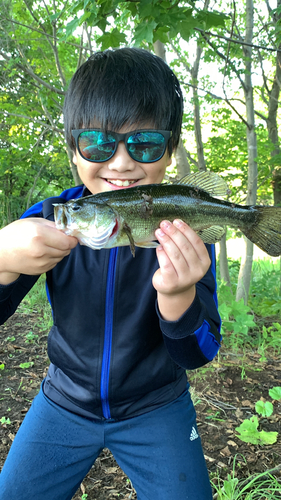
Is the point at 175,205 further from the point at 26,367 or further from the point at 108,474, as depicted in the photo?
the point at 26,367

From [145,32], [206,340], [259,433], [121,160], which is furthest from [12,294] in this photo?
[145,32]

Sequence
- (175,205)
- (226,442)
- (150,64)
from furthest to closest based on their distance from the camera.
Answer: (226,442) < (150,64) < (175,205)

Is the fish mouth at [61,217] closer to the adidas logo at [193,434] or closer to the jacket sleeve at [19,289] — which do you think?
the jacket sleeve at [19,289]

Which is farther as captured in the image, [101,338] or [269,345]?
[269,345]

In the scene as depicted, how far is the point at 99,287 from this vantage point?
2268 mm

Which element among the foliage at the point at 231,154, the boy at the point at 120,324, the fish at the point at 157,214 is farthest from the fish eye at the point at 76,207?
the foliage at the point at 231,154

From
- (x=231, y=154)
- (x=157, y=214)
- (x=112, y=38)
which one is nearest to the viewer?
(x=157, y=214)

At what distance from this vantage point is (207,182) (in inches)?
74.7

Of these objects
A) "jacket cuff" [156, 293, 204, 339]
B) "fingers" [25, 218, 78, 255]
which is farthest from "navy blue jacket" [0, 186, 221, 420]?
"fingers" [25, 218, 78, 255]

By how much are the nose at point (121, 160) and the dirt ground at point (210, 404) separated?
2.16m

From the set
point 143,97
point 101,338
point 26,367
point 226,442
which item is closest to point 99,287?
point 101,338

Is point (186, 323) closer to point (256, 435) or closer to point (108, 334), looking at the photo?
point (108, 334)

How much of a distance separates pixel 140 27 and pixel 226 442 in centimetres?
350

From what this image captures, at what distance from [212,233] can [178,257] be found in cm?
39
